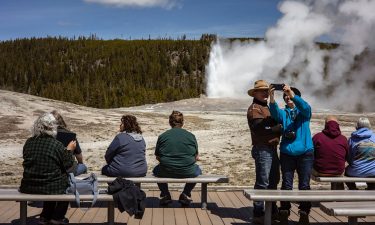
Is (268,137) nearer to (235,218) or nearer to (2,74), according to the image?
(235,218)

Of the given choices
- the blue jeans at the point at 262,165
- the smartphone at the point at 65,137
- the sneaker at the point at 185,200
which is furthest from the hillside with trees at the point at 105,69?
the blue jeans at the point at 262,165

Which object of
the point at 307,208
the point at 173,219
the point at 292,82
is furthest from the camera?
the point at 292,82

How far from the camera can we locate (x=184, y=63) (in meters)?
102

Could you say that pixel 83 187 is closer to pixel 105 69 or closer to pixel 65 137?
pixel 65 137

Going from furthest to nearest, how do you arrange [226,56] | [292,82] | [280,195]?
A: [226,56]
[292,82]
[280,195]

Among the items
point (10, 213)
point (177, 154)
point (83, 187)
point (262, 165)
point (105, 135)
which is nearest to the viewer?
point (83, 187)

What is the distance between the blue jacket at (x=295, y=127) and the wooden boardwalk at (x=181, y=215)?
906 mm

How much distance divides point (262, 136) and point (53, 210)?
7.42 feet

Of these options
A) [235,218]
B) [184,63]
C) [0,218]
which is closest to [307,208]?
[235,218]

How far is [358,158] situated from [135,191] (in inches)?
108

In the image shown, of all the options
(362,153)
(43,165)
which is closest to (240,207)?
(362,153)

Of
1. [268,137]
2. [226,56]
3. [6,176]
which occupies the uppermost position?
[226,56]

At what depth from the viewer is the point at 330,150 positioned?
5.96 meters

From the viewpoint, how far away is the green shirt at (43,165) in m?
4.77
